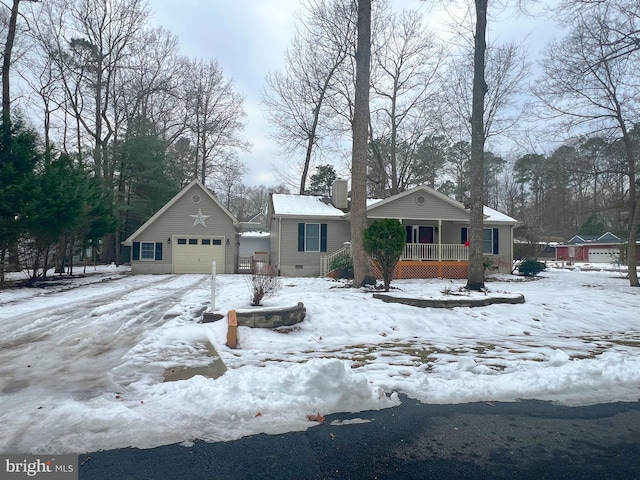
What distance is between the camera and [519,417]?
3549 mm

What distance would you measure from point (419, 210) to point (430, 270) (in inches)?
117

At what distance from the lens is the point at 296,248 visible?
1909 centimetres

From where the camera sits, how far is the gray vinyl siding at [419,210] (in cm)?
1836

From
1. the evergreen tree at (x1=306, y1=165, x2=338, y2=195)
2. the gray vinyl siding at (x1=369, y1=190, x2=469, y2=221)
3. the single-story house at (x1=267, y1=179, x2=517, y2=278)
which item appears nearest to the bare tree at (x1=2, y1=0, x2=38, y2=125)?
the single-story house at (x1=267, y1=179, x2=517, y2=278)

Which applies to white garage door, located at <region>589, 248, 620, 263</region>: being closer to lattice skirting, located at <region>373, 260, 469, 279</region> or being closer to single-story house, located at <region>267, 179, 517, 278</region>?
single-story house, located at <region>267, 179, 517, 278</region>

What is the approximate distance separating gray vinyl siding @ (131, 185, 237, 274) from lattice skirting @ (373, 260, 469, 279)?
9.32 metres

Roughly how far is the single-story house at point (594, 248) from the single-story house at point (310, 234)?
2486 cm

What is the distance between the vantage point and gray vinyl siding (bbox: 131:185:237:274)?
67.8 ft

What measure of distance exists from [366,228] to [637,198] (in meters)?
11.8

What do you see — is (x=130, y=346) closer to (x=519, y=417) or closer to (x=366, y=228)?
(x=519, y=417)

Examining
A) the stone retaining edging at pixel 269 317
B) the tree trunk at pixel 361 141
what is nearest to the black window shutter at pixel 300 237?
the tree trunk at pixel 361 141

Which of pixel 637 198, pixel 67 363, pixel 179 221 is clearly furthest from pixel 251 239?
pixel 67 363

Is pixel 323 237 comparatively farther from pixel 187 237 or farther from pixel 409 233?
pixel 187 237

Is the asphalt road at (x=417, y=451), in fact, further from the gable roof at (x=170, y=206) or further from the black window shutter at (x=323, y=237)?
the gable roof at (x=170, y=206)
